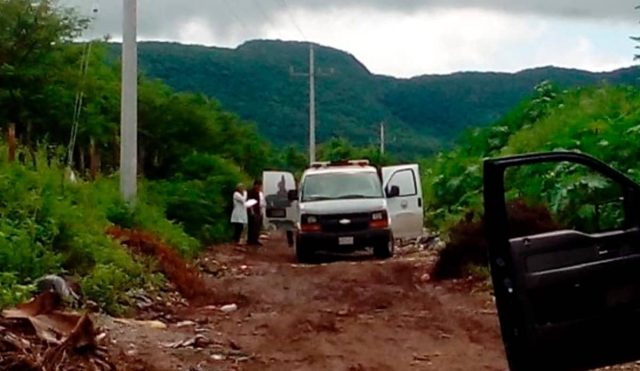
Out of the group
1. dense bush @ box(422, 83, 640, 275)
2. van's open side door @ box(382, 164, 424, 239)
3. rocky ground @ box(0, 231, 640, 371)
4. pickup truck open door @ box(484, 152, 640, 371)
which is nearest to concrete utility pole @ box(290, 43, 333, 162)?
dense bush @ box(422, 83, 640, 275)

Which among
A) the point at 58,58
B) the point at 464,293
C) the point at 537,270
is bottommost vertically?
the point at 464,293

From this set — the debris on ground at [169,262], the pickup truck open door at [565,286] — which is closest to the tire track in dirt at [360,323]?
the debris on ground at [169,262]

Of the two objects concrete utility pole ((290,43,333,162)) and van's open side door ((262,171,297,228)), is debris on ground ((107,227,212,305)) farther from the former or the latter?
concrete utility pole ((290,43,333,162))

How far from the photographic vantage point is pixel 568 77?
86188 mm

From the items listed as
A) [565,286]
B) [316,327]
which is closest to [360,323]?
[316,327]

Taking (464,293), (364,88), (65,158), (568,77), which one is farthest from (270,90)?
(464,293)

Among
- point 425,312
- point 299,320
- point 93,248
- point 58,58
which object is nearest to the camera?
point 299,320

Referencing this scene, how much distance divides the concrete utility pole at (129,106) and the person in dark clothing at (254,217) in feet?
19.4

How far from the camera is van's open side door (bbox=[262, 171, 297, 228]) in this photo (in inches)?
1028

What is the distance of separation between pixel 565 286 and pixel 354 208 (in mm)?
16388

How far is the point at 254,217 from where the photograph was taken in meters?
27.2

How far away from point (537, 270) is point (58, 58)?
2246 centimetres

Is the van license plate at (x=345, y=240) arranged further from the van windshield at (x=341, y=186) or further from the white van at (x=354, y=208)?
the van windshield at (x=341, y=186)

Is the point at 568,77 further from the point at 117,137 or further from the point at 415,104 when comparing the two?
the point at 117,137
